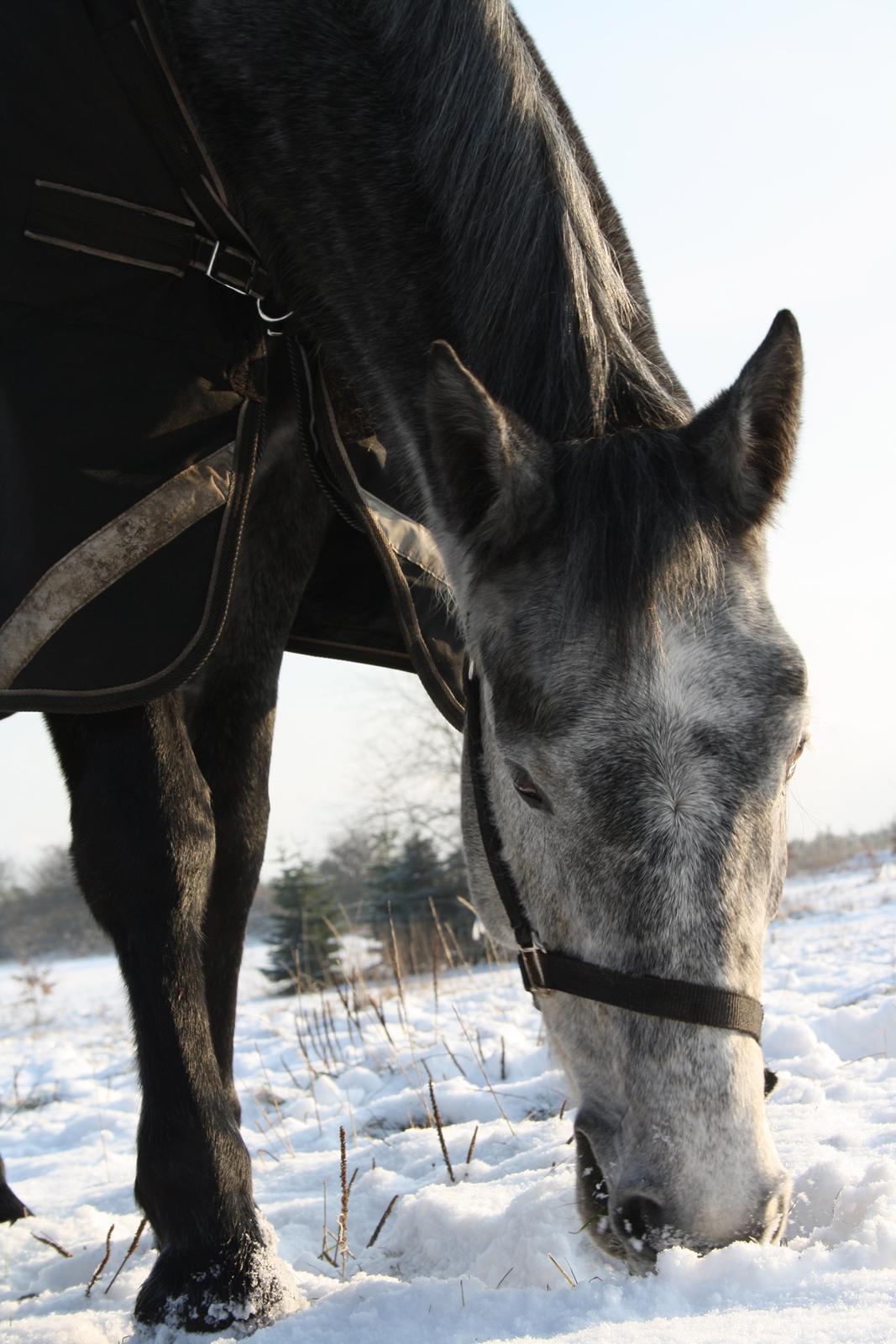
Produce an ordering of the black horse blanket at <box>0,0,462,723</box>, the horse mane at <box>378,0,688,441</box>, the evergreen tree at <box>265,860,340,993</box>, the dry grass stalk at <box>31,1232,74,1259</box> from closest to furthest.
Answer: the horse mane at <box>378,0,688,441</box> < the black horse blanket at <box>0,0,462,723</box> < the dry grass stalk at <box>31,1232,74,1259</box> < the evergreen tree at <box>265,860,340,993</box>

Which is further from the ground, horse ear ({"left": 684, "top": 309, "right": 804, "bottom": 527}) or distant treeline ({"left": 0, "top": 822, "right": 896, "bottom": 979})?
horse ear ({"left": 684, "top": 309, "right": 804, "bottom": 527})

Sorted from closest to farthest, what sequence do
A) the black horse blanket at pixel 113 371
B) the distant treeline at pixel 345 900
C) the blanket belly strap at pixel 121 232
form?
the black horse blanket at pixel 113 371 → the blanket belly strap at pixel 121 232 → the distant treeline at pixel 345 900

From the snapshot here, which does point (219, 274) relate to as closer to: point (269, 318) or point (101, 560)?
point (269, 318)

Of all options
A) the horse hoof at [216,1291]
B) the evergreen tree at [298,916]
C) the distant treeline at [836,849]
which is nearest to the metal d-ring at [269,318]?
the horse hoof at [216,1291]

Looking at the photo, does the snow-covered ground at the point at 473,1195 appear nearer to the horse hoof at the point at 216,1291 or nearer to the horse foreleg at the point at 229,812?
the horse hoof at the point at 216,1291

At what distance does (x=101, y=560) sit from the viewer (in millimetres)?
2420

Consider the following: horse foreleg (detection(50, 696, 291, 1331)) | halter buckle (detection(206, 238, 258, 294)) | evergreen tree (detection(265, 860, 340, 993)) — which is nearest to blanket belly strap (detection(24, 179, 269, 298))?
halter buckle (detection(206, 238, 258, 294))

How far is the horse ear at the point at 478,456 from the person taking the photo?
2.01 m

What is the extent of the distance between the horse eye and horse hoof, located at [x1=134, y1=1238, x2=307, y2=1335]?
3.37 ft

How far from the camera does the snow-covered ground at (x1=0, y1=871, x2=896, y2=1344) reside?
1588mm

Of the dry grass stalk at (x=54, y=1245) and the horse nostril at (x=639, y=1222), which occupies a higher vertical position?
the horse nostril at (x=639, y=1222)

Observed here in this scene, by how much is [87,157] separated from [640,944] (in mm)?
2146

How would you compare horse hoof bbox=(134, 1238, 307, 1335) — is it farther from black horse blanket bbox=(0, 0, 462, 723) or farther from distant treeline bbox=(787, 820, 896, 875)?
distant treeline bbox=(787, 820, 896, 875)

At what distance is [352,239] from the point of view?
106 inches
